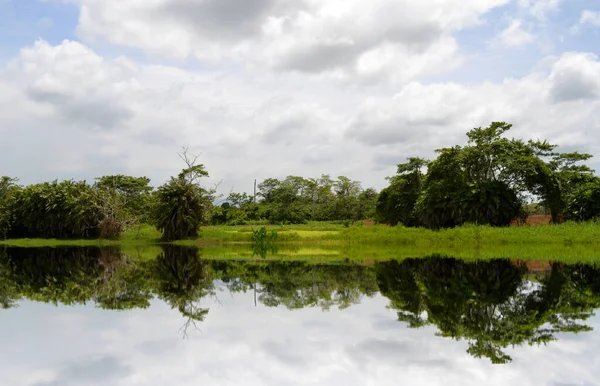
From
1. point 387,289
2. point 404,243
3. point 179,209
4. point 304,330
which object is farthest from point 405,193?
point 304,330

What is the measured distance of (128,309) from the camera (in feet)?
40.6

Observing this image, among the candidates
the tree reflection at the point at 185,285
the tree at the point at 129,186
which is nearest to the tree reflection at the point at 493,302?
the tree reflection at the point at 185,285

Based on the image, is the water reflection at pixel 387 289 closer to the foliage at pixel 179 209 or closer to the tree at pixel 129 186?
the foliage at pixel 179 209

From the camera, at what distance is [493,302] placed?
12.5m

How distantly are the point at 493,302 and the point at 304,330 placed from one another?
5.38m

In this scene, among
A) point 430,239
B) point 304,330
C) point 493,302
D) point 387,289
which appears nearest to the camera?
point 304,330

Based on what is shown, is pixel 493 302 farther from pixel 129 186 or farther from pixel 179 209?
pixel 129 186

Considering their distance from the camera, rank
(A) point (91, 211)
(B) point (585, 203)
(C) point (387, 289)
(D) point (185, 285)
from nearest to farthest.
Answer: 1. (C) point (387, 289)
2. (D) point (185, 285)
3. (B) point (585, 203)
4. (A) point (91, 211)

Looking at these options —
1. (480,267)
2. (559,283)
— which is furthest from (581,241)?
(559,283)

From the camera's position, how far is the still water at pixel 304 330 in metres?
7.44

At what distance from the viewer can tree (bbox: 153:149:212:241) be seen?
40.9 metres

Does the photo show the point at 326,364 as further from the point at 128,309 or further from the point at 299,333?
the point at 128,309

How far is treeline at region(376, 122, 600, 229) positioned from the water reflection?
59.4ft

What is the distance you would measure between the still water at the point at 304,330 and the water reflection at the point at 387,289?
0.19 feet
